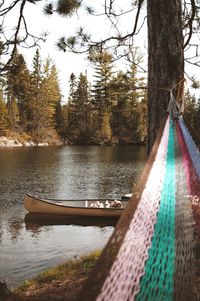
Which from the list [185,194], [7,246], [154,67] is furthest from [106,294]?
[7,246]

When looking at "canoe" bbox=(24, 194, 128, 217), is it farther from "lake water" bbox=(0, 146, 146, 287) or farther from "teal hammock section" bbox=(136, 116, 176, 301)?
"teal hammock section" bbox=(136, 116, 176, 301)

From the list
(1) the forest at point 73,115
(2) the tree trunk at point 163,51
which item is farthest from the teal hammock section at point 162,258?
(1) the forest at point 73,115

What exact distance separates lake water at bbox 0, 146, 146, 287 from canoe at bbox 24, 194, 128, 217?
0.58m

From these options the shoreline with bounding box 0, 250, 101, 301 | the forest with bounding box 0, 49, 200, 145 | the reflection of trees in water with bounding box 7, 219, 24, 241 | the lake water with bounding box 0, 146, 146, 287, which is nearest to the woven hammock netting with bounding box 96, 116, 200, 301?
the shoreline with bounding box 0, 250, 101, 301

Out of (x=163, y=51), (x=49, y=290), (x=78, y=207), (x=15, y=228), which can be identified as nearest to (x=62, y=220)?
(x=78, y=207)

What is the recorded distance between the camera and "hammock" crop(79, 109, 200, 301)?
1.12m

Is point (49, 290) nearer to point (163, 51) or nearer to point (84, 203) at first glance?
point (163, 51)

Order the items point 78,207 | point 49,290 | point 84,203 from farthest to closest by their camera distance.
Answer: point 84,203
point 78,207
point 49,290

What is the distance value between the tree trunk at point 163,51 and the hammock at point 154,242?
3.69ft

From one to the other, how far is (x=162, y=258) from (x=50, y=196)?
1906 cm

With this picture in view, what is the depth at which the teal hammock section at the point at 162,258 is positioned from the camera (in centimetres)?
131

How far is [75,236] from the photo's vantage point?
42.0ft

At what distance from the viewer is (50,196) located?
20.2m

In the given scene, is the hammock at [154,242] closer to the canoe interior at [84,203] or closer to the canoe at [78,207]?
the canoe at [78,207]
